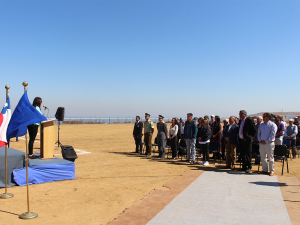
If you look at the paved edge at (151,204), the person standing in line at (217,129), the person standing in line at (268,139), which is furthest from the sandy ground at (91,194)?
the person standing in line at (217,129)

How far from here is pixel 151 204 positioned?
4.94 metres

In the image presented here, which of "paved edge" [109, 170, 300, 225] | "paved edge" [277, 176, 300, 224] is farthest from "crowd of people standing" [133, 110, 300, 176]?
"paved edge" [109, 170, 300, 225]

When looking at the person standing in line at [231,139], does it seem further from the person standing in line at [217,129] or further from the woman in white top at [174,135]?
the woman in white top at [174,135]

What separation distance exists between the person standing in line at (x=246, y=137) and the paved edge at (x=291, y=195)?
1.05m

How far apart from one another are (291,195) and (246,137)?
275 centimetres

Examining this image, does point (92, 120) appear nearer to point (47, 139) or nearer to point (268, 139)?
point (47, 139)

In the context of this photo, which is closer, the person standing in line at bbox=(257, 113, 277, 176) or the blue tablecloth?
the blue tablecloth

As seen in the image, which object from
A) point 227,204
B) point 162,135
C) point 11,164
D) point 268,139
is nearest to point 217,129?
point 162,135

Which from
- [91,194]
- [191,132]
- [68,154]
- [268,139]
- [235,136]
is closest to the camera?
[91,194]

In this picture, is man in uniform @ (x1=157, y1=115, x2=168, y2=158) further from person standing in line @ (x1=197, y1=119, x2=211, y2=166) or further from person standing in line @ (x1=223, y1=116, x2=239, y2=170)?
person standing in line @ (x1=223, y1=116, x2=239, y2=170)

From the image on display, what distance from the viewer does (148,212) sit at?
4500 mm

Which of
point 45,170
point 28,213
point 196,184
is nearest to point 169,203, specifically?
point 196,184

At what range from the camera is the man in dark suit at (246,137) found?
26.4 ft

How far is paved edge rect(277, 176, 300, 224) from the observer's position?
4.38m
